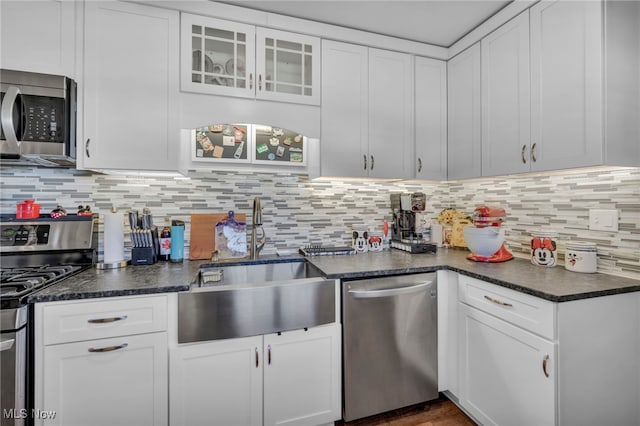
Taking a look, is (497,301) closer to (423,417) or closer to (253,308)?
(423,417)

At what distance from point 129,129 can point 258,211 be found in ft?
2.82

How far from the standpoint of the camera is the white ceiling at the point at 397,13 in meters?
1.75

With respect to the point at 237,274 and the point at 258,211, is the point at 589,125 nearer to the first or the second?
the point at 258,211

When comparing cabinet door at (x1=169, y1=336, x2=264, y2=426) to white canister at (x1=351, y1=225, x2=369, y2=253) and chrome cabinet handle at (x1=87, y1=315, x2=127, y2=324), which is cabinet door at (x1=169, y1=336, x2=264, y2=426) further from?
white canister at (x1=351, y1=225, x2=369, y2=253)

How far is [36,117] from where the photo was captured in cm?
143

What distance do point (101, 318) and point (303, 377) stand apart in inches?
38.4

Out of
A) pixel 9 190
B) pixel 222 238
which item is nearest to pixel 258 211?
pixel 222 238

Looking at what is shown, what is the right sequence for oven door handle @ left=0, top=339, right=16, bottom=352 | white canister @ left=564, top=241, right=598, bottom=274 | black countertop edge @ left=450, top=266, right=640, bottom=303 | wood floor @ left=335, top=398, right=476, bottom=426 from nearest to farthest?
oven door handle @ left=0, top=339, right=16, bottom=352, black countertop edge @ left=450, top=266, right=640, bottom=303, white canister @ left=564, top=241, right=598, bottom=274, wood floor @ left=335, top=398, right=476, bottom=426

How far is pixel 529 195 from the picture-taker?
193 cm

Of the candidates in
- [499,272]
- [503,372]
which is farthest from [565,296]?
[503,372]

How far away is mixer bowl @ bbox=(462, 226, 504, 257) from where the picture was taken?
1792mm

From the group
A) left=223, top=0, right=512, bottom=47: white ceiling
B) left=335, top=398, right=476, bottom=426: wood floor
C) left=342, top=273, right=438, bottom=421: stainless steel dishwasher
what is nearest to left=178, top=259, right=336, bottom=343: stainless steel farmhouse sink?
left=342, top=273, right=438, bottom=421: stainless steel dishwasher

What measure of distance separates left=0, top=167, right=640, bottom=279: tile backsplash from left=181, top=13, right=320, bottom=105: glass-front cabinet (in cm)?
57

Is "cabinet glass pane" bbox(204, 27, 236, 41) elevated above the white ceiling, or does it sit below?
below
